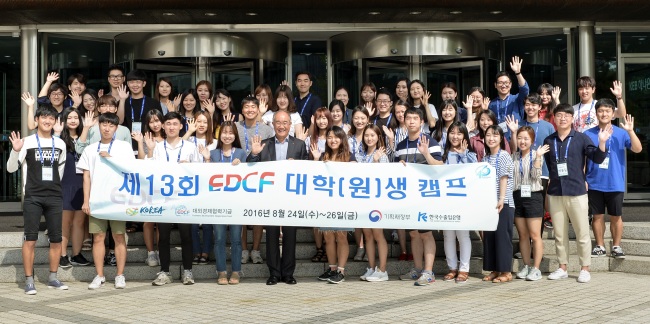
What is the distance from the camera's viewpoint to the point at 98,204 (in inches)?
356

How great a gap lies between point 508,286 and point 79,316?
4434 millimetres

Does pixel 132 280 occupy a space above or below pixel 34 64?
below

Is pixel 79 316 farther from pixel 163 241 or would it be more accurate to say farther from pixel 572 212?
pixel 572 212

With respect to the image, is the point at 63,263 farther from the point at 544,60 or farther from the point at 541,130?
the point at 544,60

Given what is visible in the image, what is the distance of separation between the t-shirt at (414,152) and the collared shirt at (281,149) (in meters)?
1.28

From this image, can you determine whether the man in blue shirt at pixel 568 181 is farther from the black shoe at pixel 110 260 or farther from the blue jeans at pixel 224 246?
the black shoe at pixel 110 260

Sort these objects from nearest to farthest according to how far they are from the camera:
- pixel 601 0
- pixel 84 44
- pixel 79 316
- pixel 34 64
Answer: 1. pixel 79 316
2. pixel 601 0
3. pixel 34 64
4. pixel 84 44

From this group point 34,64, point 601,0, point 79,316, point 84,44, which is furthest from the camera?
point 84,44

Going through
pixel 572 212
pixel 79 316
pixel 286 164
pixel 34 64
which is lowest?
pixel 79 316

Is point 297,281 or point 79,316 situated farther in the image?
point 297,281

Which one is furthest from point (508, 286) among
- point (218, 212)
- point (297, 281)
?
point (218, 212)

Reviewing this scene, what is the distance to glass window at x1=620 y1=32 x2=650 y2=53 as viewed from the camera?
14.3m

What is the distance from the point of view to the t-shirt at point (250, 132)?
9.93 metres

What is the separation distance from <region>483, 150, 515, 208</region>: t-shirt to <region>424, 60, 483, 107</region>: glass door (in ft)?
16.8
